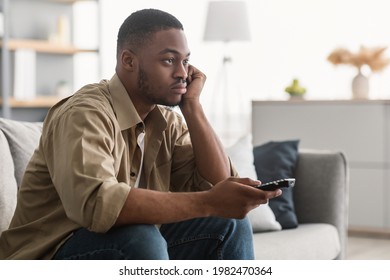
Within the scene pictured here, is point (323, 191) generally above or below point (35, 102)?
below

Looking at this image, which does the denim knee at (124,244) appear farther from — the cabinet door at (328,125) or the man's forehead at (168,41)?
the cabinet door at (328,125)

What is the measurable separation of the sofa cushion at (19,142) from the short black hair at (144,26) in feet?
1.67

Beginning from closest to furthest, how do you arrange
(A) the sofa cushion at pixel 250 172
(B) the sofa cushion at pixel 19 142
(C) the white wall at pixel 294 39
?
(B) the sofa cushion at pixel 19 142 → (A) the sofa cushion at pixel 250 172 → (C) the white wall at pixel 294 39

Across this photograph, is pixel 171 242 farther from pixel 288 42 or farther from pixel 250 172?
pixel 288 42

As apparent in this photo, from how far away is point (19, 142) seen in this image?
211cm

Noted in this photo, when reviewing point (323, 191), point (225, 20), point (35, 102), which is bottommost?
point (323, 191)

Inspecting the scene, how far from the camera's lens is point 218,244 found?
1.78m

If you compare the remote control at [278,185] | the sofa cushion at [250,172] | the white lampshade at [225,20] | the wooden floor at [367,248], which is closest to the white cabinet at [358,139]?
the wooden floor at [367,248]

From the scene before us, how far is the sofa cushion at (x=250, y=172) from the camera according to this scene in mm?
2527

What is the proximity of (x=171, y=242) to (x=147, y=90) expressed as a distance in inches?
15.9

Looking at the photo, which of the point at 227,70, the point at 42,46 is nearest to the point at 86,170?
the point at 227,70

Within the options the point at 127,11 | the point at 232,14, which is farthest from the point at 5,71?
the point at 232,14

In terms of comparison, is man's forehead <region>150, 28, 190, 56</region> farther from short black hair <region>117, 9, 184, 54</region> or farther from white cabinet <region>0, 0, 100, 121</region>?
white cabinet <region>0, 0, 100, 121</region>

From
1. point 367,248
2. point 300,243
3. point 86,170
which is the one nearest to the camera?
point 86,170
